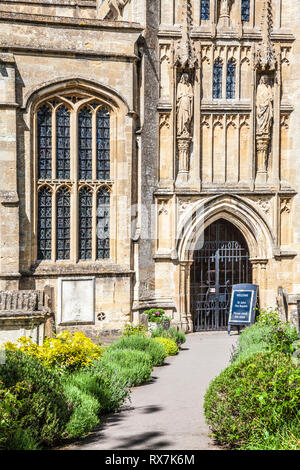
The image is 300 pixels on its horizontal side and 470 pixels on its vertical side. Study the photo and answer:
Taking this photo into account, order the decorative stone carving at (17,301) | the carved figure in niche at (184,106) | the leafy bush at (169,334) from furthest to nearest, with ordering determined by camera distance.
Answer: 1. the carved figure in niche at (184,106)
2. the leafy bush at (169,334)
3. the decorative stone carving at (17,301)

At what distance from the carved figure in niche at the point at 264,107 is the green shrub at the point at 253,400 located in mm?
12519

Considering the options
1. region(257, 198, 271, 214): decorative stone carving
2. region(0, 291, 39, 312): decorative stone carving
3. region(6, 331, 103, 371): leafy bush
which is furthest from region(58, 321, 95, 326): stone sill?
region(6, 331, 103, 371): leafy bush

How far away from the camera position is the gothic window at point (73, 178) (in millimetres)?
17797

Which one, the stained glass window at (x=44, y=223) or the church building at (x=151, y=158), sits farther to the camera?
the stained glass window at (x=44, y=223)

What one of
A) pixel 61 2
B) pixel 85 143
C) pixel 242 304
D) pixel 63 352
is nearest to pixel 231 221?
pixel 242 304

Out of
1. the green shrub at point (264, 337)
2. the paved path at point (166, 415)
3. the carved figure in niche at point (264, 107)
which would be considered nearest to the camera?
the paved path at point (166, 415)

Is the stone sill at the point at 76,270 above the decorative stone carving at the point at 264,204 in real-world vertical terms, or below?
below

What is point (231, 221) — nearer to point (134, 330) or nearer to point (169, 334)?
point (169, 334)

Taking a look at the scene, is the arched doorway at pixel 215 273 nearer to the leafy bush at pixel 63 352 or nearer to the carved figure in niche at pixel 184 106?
the carved figure in niche at pixel 184 106

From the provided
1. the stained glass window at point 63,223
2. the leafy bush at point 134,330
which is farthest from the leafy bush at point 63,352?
the stained glass window at point 63,223

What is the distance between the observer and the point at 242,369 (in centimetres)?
803

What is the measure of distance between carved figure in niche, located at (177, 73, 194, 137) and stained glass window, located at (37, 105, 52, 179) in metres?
3.98
